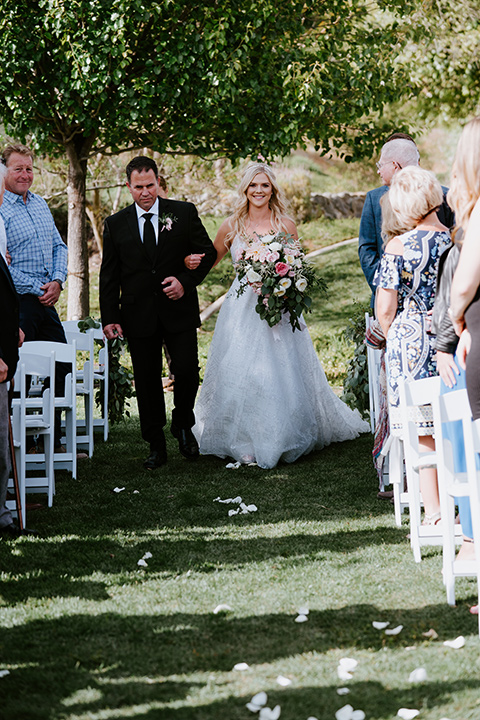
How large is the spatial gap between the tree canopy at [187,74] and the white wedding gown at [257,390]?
3770 millimetres

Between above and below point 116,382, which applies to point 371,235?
above

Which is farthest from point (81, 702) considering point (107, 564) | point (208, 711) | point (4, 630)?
point (107, 564)

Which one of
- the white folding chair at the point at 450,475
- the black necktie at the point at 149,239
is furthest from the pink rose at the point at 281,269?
the white folding chair at the point at 450,475

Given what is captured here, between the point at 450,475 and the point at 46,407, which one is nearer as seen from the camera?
the point at 450,475

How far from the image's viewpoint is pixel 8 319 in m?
4.80

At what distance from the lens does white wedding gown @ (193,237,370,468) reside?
7094mm

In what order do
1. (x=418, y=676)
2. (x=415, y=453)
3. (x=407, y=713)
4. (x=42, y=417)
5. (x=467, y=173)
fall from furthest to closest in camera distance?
(x=42, y=417) < (x=415, y=453) < (x=467, y=173) < (x=418, y=676) < (x=407, y=713)

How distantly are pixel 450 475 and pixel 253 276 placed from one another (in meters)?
3.69

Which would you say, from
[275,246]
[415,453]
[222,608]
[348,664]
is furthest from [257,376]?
[348,664]

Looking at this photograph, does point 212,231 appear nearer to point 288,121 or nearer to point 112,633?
point 288,121

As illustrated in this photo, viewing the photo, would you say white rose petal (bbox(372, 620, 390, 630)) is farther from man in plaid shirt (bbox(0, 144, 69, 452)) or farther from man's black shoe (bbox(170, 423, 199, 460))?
man in plaid shirt (bbox(0, 144, 69, 452))

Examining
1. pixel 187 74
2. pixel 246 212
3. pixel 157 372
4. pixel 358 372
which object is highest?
pixel 187 74

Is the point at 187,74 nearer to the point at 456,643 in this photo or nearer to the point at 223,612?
the point at 223,612

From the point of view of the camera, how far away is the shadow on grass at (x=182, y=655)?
2.95 metres
